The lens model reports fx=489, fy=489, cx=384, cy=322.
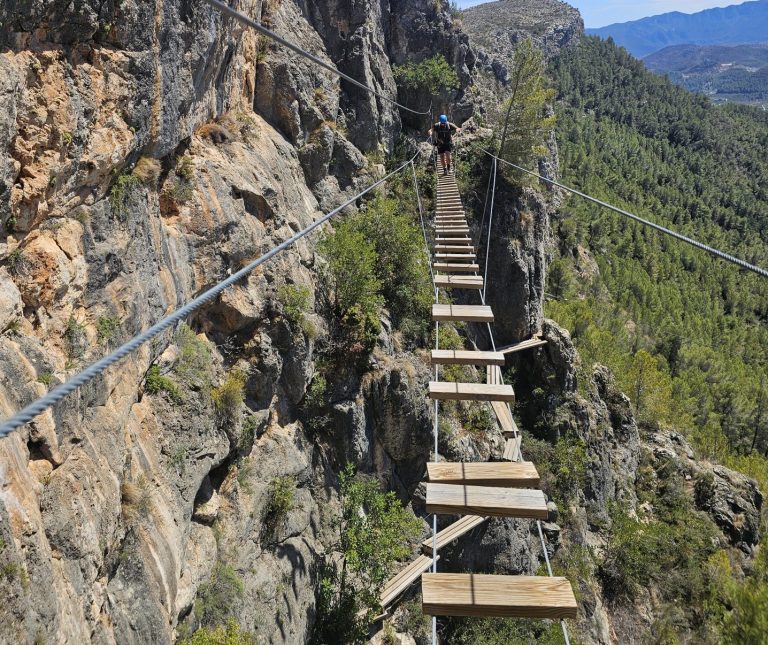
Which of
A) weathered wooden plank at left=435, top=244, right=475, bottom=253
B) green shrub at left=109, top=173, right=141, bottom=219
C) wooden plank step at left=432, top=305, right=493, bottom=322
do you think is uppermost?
green shrub at left=109, top=173, right=141, bottom=219

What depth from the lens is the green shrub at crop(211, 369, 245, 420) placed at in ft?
38.1

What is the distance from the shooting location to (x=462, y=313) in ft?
34.1


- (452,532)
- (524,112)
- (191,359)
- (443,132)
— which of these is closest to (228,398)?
(191,359)

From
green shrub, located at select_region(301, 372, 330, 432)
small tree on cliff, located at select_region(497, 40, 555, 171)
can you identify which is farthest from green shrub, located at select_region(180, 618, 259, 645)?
small tree on cliff, located at select_region(497, 40, 555, 171)

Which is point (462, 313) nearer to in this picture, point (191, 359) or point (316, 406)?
point (191, 359)

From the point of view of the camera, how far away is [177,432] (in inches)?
405

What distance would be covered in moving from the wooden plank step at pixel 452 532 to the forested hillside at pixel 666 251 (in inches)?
1118

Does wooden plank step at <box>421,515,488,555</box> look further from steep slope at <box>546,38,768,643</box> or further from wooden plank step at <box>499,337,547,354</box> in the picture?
wooden plank step at <box>499,337,547,354</box>

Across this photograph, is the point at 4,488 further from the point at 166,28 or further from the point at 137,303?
the point at 166,28

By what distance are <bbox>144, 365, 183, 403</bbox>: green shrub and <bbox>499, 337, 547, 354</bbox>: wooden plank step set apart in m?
22.5

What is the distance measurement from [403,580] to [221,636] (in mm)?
8528

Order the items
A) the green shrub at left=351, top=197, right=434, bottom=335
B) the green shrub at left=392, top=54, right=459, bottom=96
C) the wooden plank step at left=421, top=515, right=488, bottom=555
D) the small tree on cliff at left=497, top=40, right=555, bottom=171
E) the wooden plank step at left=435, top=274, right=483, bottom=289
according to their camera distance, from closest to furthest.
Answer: the wooden plank step at left=435, top=274, right=483, bottom=289 < the wooden plank step at left=421, top=515, right=488, bottom=555 < the green shrub at left=351, top=197, right=434, bottom=335 < the small tree on cliff at left=497, top=40, right=555, bottom=171 < the green shrub at left=392, top=54, right=459, bottom=96

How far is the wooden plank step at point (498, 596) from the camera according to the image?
521cm

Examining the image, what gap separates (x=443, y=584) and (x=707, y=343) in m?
102
